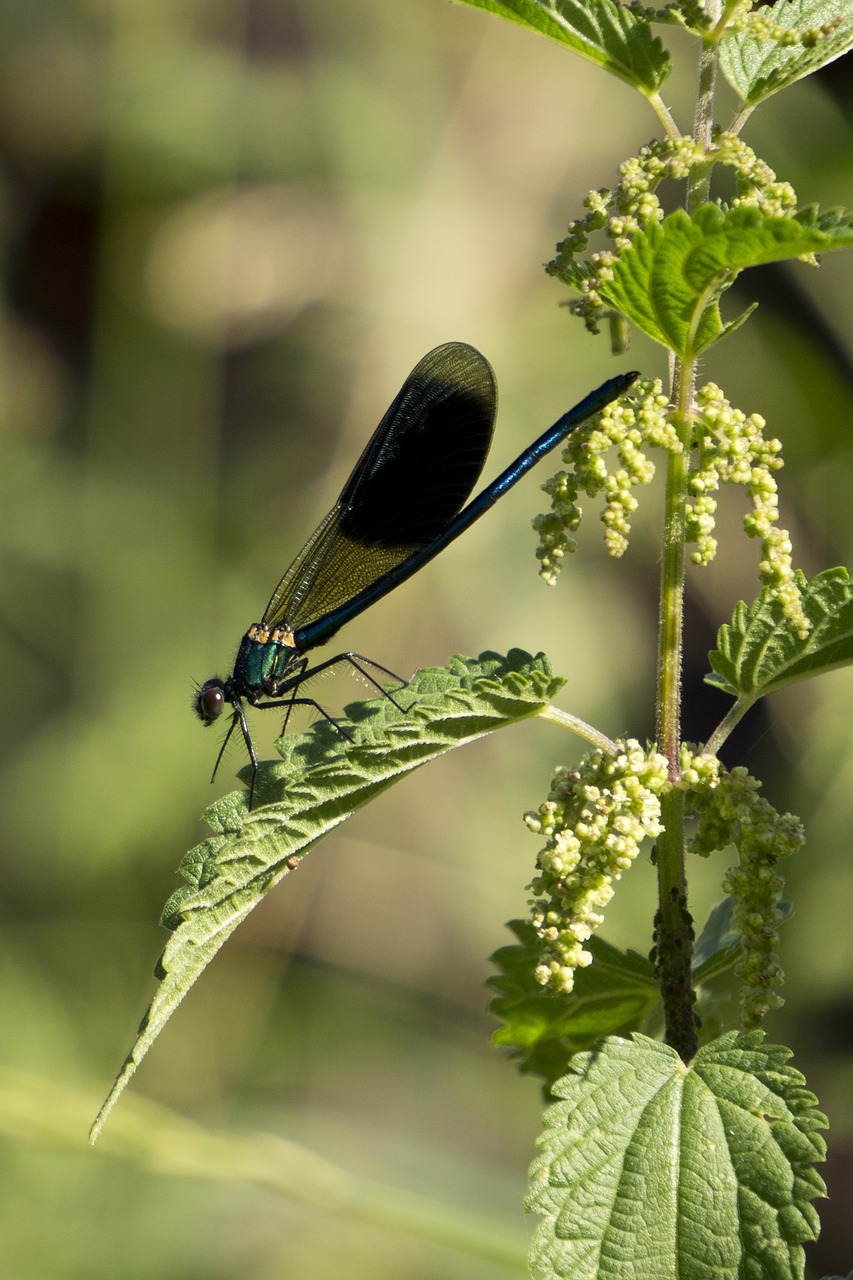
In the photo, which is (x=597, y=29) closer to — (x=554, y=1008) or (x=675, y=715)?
(x=675, y=715)

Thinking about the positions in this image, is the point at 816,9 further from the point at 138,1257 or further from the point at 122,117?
the point at 122,117

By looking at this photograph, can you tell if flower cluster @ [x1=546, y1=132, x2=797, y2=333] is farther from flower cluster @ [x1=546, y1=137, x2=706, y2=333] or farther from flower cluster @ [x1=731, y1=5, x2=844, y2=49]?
flower cluster @ [x1=731, y1=5, x2=844, y2=49]

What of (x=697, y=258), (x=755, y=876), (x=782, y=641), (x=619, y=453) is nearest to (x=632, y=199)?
(x=697, y=258)

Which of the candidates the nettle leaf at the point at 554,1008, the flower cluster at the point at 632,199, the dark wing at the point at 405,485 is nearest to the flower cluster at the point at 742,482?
the flower cluster at the point at 632,199

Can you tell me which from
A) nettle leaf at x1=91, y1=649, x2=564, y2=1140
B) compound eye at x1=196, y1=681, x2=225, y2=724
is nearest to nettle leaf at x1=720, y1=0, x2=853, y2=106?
nettle leaf at x1=91, y1=649, x2=564, y2=1140

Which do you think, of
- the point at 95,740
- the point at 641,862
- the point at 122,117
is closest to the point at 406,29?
the point at 122,117

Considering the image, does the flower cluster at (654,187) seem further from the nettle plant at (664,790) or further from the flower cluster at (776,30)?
the flower cluster at (776,30)
